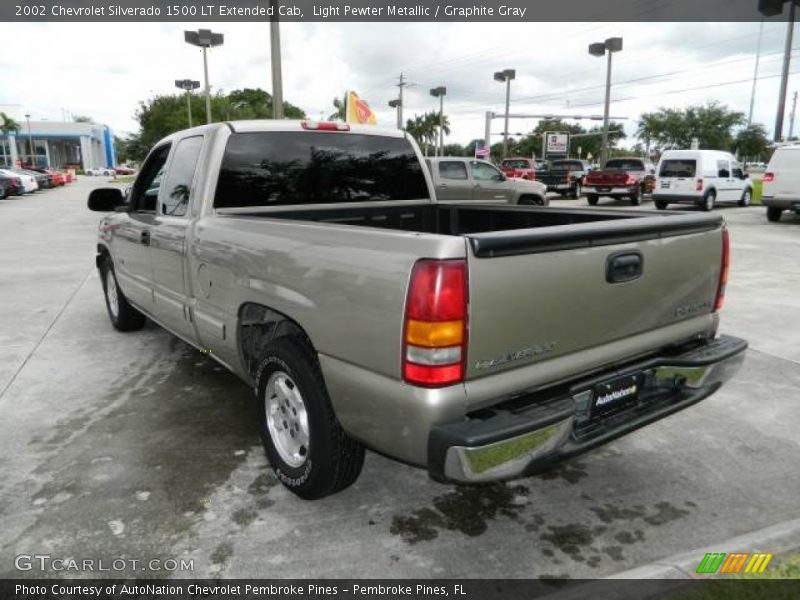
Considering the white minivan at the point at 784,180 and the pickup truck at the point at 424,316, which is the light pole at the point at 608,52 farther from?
the pickup truck at the point at 424,316

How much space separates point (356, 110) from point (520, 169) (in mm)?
8176

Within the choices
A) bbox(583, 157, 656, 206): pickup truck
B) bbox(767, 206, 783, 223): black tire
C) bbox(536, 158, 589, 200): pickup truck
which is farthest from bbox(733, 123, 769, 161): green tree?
bbox(767, 206, 783, 223): black tire

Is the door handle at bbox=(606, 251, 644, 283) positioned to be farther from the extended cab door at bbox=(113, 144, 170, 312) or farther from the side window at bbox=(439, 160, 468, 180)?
the side window at bbox=(439, 160, 468, 180)

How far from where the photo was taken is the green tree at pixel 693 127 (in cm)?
6800

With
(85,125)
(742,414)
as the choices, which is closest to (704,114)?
(742,414)

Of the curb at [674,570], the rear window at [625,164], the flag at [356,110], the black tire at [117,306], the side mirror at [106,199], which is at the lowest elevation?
the curb at [674,570]

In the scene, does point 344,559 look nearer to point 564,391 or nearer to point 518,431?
point 518,431

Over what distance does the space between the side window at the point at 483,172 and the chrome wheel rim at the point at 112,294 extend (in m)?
11.6

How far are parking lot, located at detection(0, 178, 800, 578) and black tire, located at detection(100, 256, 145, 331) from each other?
0.87m

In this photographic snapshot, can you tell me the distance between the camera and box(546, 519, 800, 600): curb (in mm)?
2402

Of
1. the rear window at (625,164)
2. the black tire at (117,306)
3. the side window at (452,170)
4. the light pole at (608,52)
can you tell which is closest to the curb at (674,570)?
the black tire at (117,306)

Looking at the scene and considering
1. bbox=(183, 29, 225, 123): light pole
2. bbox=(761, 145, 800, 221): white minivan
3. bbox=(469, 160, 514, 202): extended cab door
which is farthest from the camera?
bbox=(183, 29, 225, 123): light pole

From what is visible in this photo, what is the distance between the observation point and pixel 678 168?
19.9 metres

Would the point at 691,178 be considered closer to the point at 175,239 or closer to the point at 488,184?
the point at 488,184
